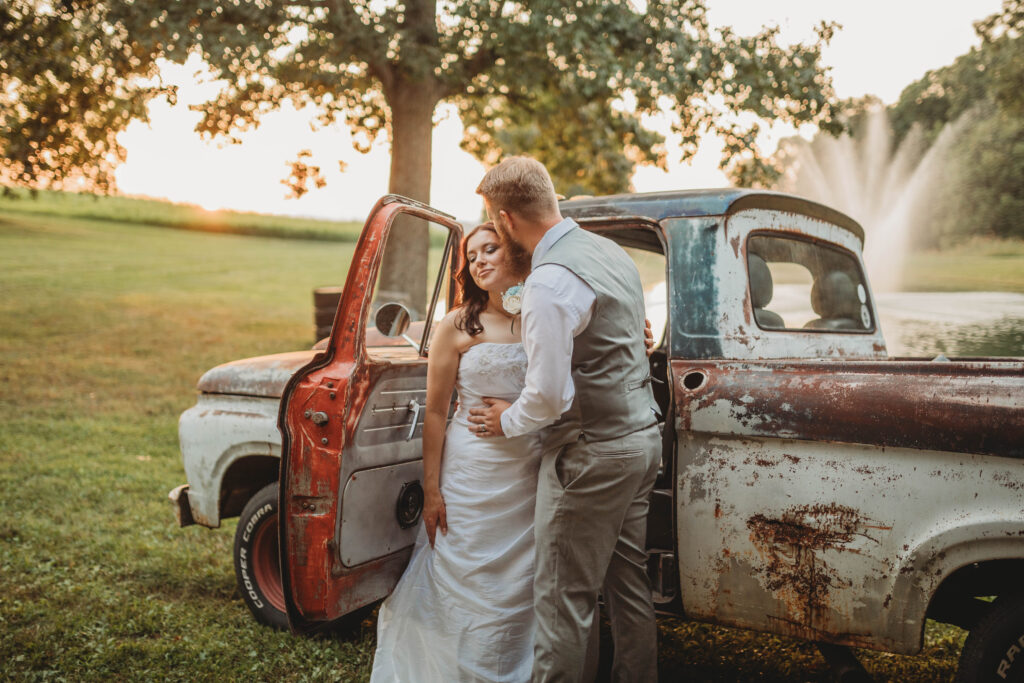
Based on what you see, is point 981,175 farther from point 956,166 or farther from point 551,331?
point 551,331

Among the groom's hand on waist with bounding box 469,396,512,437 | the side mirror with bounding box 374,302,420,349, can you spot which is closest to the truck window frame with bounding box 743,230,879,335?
the groom's hand on waist with bounding box 469,396,512,437

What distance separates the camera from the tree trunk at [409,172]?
10.6 metres

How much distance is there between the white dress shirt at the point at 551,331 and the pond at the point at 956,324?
28.8ft

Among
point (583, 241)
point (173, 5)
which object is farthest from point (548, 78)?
point (583, 241)

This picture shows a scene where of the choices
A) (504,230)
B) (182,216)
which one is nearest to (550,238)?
(504,230)

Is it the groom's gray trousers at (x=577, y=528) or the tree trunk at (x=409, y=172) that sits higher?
the tree trunk at (x=409, y=172)

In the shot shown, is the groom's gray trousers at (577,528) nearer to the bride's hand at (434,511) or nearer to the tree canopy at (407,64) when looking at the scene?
the bride's hand at (434,511)

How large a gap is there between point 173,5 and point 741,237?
811cm

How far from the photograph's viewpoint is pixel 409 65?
376 inches

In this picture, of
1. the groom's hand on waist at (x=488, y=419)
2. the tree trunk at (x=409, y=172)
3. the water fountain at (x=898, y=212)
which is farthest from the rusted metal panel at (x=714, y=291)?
the tree trunk at (x=409, y=172)

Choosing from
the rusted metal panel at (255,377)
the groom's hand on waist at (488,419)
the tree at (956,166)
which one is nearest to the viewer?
the groom's hand on waist at (488,419)

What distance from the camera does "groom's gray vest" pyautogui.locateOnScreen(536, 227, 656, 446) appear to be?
244 centimetres

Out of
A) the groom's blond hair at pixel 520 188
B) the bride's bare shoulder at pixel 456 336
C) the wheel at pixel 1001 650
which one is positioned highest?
the groom's blond hair at pixel 520 188

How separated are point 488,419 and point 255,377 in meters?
1.79
